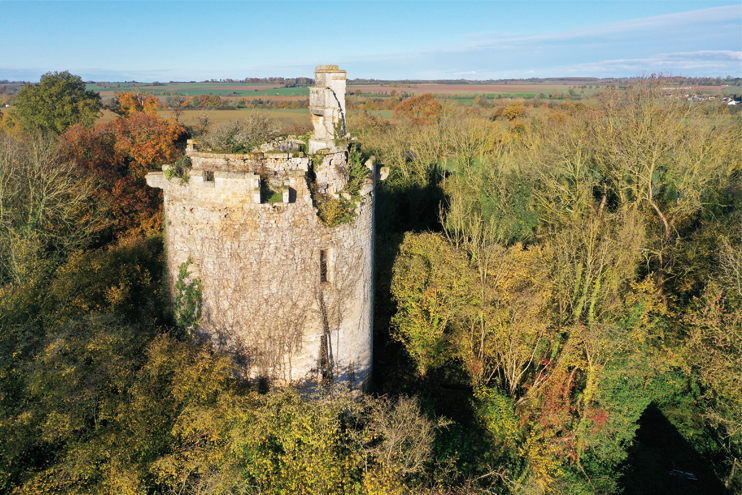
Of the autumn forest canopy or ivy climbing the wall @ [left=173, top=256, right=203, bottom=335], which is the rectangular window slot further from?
ivy climbing the wall @ [left=173, top=256, right=203, bottom=335]

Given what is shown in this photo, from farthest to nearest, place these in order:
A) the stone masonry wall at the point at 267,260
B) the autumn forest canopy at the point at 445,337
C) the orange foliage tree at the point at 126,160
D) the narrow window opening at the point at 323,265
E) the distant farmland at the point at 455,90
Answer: the distant farmland at the point at 455,90 → the orange foliage tree at the point at 126,160 → the narrow window opening at the point at 323,265 → the stone masonry wall at the point at 267,260 → the autumn forest canopy at the point at 445,337

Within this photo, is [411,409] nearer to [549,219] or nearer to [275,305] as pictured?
[275,305]

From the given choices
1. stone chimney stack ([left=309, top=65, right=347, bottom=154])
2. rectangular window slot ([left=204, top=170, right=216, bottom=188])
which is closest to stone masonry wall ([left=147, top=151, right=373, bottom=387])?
rectangular window slot ([left=204, top=170, right=216, bottom=188])

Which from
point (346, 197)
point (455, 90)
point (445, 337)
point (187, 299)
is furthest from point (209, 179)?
point (455, 90)

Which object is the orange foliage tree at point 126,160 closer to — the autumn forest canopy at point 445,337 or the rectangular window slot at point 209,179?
the autumn forest canopy at point 445,337

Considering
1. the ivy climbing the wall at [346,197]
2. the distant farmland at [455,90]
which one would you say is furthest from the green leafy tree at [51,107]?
the distant farmland at [455,90]

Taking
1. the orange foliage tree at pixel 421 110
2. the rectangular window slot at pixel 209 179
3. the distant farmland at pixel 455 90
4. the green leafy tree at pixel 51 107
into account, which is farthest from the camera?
the distant farmland at pixel 455 90

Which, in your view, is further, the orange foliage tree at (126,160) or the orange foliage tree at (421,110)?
the orange foliage tree at (421,110)

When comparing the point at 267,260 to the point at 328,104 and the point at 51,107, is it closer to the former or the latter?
the point at 328,104
